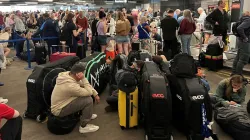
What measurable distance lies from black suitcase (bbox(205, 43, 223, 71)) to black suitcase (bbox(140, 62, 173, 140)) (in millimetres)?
3878

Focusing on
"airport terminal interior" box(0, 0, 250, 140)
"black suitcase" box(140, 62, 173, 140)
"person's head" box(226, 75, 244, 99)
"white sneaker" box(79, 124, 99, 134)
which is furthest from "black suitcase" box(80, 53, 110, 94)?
"person's head" box(226, 75, 244, 99)

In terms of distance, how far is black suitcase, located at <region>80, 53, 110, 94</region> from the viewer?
4.47m

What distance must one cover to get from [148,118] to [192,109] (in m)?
0.53

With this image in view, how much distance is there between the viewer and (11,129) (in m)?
2.37

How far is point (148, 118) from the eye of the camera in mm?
3070

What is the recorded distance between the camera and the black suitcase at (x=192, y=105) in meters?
2.96

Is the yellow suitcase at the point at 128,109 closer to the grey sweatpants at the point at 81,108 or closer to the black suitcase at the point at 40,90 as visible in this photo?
the grey sweatpants at the point at 81,108

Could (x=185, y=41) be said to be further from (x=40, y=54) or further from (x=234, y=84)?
(x=40, y=54)

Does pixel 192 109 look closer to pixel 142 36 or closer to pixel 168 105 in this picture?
pixel 168 105

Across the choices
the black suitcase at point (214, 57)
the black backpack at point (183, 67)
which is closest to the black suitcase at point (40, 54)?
the black suitcase at point (214, 57)

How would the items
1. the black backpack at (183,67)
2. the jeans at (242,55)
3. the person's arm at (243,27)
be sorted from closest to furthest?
the black backpack at (183,67) < the person's arm at (243,27) < the jeans at (242,55)

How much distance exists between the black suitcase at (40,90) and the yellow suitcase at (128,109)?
43.1 inches

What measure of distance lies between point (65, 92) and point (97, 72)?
5.00 ft

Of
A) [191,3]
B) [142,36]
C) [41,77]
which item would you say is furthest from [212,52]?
[191,3]
